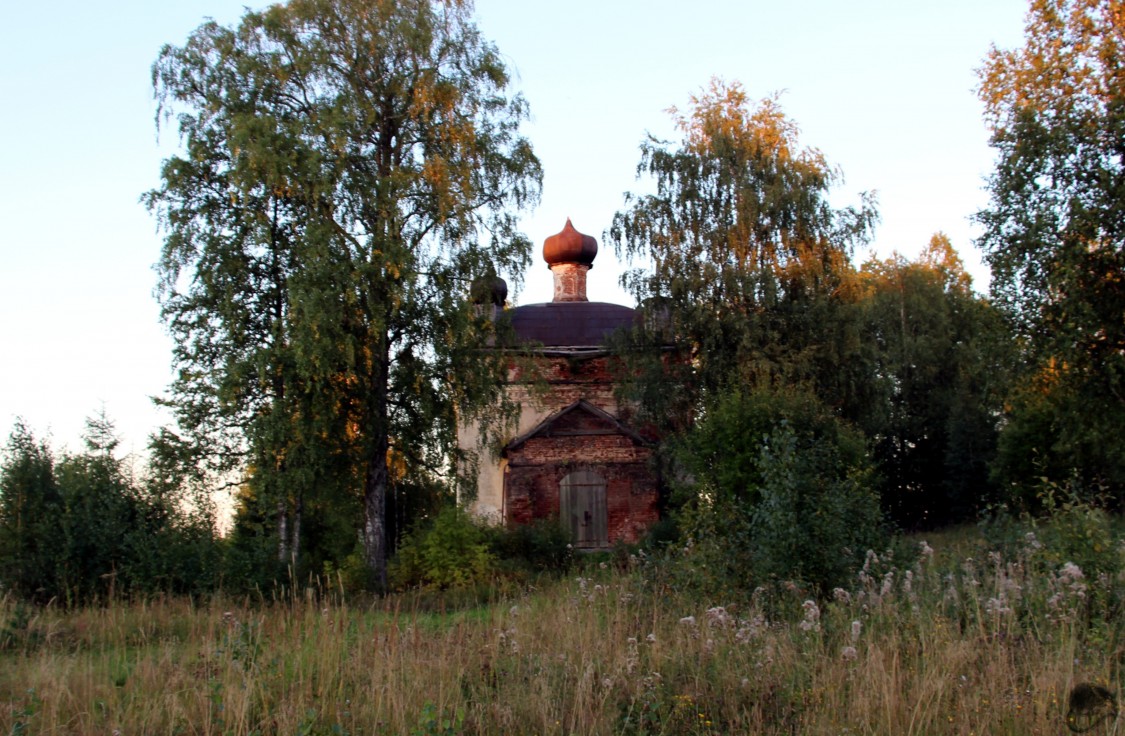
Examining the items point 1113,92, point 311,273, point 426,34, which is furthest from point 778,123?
point 311,273

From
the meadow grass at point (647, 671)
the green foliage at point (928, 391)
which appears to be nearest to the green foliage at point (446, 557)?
the meadow grass at point (647, 671)

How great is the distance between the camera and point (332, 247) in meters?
16.6

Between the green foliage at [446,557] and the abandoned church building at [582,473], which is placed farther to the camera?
the abandoned church building at [582,473]

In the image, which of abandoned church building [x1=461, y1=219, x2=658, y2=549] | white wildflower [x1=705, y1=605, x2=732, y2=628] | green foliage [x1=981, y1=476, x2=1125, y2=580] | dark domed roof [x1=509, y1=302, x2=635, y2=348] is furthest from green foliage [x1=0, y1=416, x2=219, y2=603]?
dark domed roof [x1=509, y1=302, x2=635, y2=348]

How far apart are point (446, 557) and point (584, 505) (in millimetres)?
8428

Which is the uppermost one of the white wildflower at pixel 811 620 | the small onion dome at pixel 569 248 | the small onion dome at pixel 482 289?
the small onion dome at pixel 569 248

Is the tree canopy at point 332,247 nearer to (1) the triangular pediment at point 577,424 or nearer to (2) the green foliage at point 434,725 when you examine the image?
(1) the triangular pediment at point 577,424

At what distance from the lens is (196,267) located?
16.7m

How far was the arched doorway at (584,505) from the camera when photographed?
2541 centimetres

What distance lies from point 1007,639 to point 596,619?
9.29 ft

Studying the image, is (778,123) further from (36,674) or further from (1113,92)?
(36,674)

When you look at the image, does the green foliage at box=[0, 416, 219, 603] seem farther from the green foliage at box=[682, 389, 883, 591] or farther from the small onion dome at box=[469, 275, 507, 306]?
the green foliage at box=[682, 389, 883, 591]

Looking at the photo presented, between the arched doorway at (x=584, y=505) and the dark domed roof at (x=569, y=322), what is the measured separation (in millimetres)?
4356

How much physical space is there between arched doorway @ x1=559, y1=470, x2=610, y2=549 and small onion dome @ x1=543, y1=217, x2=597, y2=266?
9.84 m
